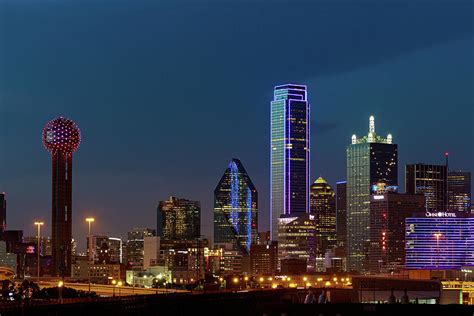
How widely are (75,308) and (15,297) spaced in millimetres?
32533

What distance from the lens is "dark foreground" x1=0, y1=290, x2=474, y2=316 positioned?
266 feet

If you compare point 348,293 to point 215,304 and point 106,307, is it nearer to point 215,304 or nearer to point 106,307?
point 215,304

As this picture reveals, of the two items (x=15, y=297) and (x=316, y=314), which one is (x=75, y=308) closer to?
(x=15, y=297)

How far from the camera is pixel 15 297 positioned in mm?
152500

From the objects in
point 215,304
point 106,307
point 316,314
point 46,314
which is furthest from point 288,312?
point 215,304

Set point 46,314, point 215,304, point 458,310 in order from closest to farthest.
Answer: point 458,310
point 46,314
point 215,304

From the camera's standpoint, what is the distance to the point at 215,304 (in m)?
147

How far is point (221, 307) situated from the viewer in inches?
5650

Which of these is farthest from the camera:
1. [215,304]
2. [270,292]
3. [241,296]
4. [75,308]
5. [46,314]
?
[270,292]

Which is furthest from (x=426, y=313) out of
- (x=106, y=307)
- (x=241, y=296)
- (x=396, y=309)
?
(x=241, y=296)

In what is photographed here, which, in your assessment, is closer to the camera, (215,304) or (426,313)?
(426,313)

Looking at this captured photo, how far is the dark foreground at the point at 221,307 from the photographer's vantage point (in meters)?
80.9

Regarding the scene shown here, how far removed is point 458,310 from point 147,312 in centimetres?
5731

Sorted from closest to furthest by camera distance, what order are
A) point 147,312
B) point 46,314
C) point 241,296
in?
1. point 46,314
2. point 147,312
3. point 241,296
